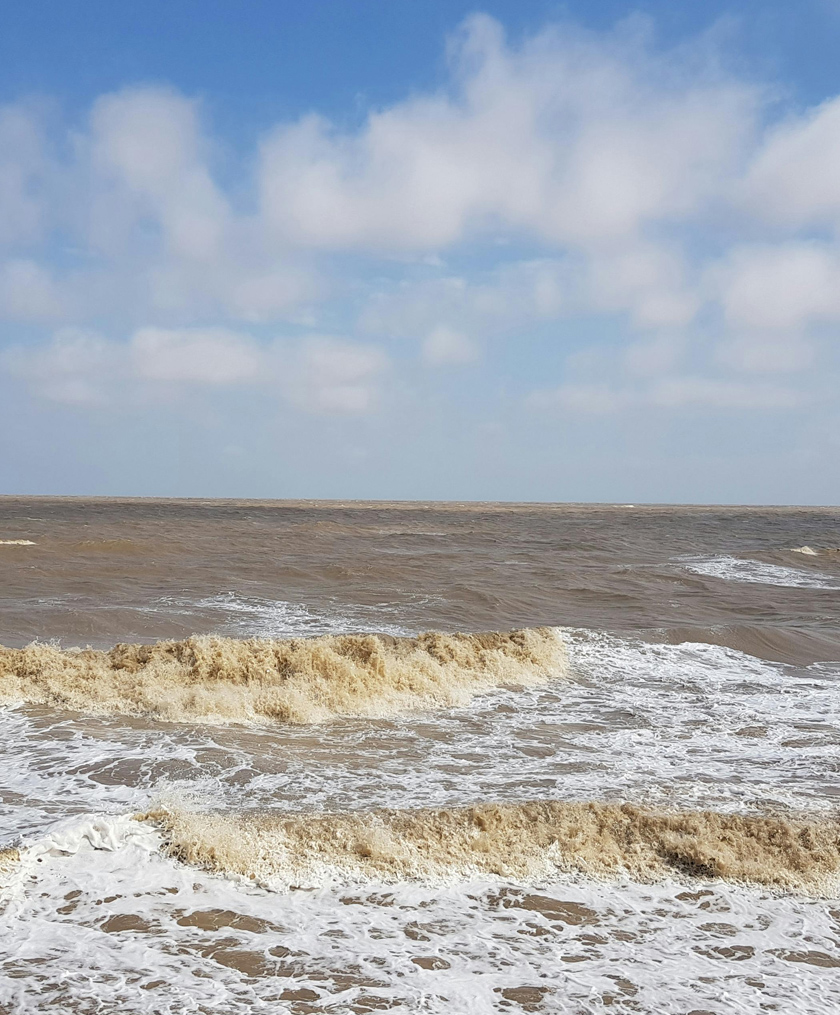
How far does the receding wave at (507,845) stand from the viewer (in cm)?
506

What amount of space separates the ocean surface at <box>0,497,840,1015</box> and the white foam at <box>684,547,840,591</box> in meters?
7.50

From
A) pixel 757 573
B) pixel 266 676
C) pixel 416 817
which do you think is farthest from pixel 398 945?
pixel 757 573

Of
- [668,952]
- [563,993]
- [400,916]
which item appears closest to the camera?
[563,993]

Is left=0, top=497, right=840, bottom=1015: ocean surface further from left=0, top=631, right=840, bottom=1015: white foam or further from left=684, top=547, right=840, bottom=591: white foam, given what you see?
left=684, top=547, right=840, bottom=591: white foam

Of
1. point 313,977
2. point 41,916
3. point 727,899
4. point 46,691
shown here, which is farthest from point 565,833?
point 46,691

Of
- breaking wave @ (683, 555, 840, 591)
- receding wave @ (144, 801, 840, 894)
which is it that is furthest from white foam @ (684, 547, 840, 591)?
receding wave @ (144, 801, 840, 894)

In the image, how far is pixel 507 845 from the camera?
212 inches

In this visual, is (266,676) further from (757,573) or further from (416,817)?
(757,573)

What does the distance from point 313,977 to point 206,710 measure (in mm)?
4859

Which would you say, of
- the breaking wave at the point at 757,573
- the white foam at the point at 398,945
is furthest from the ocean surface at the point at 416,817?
the breaking wave at the point at 757,573

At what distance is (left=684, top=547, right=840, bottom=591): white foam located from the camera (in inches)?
826

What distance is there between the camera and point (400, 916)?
4.54 metres

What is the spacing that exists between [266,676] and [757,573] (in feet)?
59.3

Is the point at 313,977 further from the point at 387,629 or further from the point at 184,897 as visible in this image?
the point at 387,629
